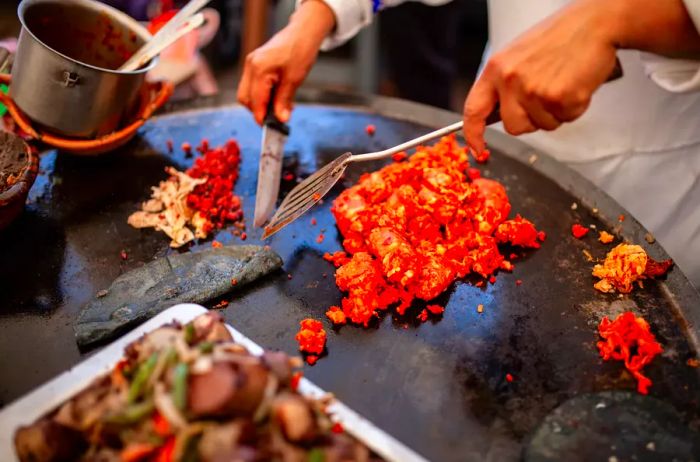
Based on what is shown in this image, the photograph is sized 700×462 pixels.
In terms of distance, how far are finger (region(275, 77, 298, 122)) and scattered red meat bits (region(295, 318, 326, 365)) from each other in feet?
3.15

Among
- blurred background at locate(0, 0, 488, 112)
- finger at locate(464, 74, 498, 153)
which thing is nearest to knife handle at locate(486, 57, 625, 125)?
finger at locate(464, 74, 498, 153)

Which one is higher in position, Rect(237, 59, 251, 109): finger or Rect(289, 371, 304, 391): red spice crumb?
Rect(237, 59, 251, 109): finger

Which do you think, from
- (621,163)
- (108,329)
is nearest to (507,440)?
(108,329)

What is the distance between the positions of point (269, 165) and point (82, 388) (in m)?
1.15

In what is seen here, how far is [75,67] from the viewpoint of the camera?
2.14 m

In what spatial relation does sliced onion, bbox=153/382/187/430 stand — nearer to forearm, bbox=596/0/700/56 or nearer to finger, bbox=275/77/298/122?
finger, bbox=275/77/298/122

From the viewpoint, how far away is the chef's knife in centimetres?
228

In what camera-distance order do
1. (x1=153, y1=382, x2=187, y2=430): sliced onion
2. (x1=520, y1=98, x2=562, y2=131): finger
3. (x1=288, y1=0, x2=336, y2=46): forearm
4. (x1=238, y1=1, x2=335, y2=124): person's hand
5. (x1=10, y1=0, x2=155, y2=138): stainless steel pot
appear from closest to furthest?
(x1=153, y1=382, x2=187, y2=430): sliced onion < (x1=520, y1=98, x2=562, y2=131): finger < (x1=10, y1=0, x2=155, y2=138): stainless steel pot < (x1=238, y1=1, x2=335, y2=124): person's hand < (x1=288, y1=0, x2=336, y2=46): forearm

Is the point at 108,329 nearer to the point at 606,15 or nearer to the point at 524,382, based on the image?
the point at 524,382

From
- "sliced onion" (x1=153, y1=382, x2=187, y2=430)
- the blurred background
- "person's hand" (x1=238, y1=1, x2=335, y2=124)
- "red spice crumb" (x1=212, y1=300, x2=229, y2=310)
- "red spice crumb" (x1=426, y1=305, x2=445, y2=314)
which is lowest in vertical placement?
the blurred background

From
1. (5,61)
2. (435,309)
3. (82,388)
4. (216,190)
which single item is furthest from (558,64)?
(5,61)

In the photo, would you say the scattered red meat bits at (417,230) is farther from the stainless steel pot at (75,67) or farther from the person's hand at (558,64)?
the stainless steel pot at (75,67)

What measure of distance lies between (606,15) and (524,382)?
1117 millimetres

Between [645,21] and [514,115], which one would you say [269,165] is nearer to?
[514,115]
